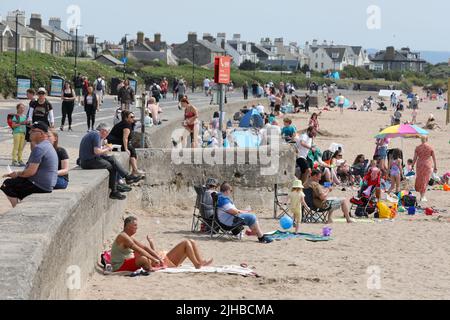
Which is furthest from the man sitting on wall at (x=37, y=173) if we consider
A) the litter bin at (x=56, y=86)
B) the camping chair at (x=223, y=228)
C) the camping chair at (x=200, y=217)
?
the litter bin at (x=56, y=86)

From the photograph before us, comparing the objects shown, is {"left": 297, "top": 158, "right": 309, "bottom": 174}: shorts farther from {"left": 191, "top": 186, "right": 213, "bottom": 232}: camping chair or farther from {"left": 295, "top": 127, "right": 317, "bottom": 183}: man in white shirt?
{"left": 191, "top": 186, "right": 213, "bottom": 232}: camping chair

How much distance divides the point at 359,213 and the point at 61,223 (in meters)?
10.0

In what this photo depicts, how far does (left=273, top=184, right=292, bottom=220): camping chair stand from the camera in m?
17.4

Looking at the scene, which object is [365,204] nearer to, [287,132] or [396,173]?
[396,173]

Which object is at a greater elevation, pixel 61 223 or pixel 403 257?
pixel 61 223

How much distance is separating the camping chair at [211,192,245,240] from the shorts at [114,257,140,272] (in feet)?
10.4

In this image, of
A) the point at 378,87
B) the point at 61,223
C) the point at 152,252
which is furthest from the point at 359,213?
the point at 378,87

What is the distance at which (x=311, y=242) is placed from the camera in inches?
590

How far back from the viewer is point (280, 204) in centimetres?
1819

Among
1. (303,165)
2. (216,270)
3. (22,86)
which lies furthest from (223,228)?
(22,86)

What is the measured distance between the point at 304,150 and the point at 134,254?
950cm

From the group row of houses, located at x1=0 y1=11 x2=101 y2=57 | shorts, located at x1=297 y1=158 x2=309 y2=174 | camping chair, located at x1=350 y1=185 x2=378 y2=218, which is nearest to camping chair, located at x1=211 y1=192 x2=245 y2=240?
camping chair, located at x1=350 y1=185 x2=378 y2=218

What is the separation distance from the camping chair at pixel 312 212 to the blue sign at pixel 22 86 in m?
29.8

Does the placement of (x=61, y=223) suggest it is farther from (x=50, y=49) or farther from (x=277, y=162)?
(x=50, y=49)
